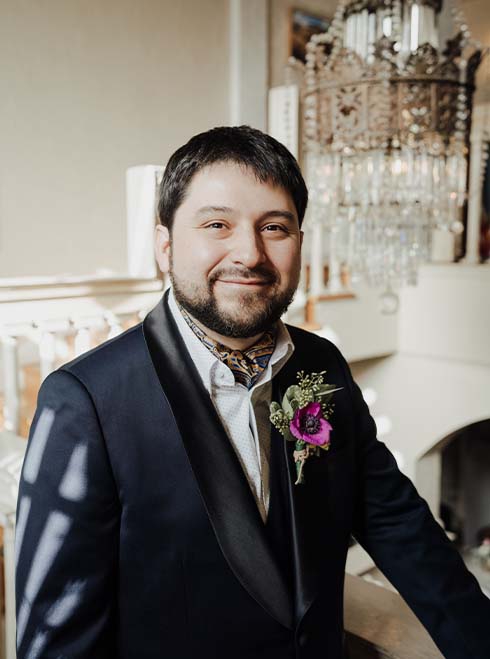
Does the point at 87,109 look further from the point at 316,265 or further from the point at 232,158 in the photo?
the point at 232,158

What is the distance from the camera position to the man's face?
126cm

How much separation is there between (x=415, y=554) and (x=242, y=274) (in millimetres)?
749

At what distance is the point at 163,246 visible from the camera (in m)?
1.40

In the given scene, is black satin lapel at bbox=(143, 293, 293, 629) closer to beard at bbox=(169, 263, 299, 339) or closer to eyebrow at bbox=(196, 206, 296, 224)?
beard at bbox=(169, 263, 299, 339)

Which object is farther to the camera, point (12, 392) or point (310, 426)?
point (12, 392)

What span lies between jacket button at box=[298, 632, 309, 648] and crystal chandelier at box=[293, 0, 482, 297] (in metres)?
2.31

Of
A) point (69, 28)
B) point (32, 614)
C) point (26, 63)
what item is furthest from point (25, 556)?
point (69, 28)

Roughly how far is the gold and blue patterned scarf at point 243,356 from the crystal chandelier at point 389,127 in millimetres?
1993

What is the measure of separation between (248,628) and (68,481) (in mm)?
456

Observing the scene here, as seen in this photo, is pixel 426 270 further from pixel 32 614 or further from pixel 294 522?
pixel 32 614

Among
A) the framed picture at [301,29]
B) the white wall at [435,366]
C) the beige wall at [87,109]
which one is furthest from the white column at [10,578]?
the framed picture at [301,29]

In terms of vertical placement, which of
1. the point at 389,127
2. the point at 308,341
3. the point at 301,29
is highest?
the point at 301,29

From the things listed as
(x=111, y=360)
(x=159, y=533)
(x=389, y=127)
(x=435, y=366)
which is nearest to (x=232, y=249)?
(x=111, y=360)

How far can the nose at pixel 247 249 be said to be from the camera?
4.09 ft
